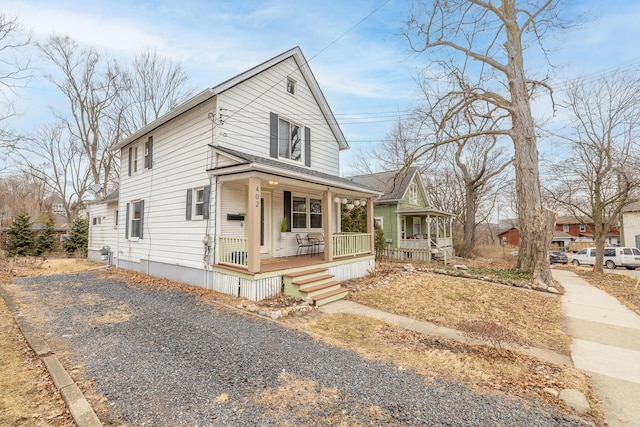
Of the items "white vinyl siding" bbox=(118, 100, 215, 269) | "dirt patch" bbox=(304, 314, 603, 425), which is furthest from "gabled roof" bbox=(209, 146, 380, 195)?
"dirt patch" bbox=(304, 314, 603, 425)

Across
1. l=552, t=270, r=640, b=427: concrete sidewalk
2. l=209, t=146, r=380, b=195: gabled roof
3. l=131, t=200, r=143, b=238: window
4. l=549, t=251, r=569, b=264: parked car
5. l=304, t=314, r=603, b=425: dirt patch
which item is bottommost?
l=549, t=251, r=569, b=264: parked car

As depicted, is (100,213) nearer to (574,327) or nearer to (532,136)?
(574,327)

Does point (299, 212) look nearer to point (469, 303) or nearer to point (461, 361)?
point (469, 303)

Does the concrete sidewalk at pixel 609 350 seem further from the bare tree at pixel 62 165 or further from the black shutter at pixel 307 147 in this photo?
the bare tree at pixel 62 165

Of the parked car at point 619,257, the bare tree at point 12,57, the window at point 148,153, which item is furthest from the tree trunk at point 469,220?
the bare tree at point 12,57

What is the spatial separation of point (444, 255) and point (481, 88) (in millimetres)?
9305

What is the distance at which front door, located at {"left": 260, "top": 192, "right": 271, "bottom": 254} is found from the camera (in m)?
9.55

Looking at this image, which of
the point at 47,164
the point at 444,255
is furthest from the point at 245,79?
the point at 47,164

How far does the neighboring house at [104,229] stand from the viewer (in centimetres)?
1319

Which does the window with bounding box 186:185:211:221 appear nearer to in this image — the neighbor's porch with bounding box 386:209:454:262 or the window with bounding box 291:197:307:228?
the window with bounding box 291:197:307:228

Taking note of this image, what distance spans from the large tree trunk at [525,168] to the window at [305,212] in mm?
8002

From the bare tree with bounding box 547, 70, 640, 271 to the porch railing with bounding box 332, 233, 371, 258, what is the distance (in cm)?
1293

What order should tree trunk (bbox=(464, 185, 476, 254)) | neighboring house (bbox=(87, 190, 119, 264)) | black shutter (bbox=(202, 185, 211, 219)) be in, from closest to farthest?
A: 1. black shutter (bbox=(202, 185, 211, 219))
2. neighboring house (bbox=(87, 190, 119, 264))
3. tree trunk (bbox=(464, 185, 476, 254))

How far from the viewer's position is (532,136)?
1091 cm
